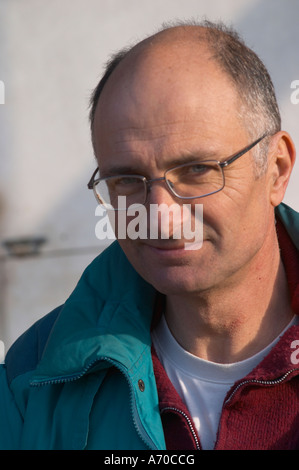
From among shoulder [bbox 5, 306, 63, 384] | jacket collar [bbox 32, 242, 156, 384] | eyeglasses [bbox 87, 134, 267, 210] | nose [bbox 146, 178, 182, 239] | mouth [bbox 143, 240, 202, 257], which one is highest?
eyeglasses [bbox 87, 134, 267, 210]

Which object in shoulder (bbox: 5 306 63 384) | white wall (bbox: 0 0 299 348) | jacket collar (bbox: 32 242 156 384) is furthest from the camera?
white wall (bbox: 0 0 299 348)

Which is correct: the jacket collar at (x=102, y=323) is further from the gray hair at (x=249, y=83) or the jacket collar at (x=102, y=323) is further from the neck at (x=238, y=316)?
the gray hair at (x=249, y=83)

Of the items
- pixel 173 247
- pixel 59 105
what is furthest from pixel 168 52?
pixel 59 105

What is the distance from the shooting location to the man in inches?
59.1

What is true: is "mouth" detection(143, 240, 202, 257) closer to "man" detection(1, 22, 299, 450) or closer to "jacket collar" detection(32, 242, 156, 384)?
"man" detection(1, 22, 299, 450)

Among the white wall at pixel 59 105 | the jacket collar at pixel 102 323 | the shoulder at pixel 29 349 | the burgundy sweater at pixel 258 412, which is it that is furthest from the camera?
the white wall at pixel 59 105

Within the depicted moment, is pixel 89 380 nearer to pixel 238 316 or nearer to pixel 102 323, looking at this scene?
pixel 102 323

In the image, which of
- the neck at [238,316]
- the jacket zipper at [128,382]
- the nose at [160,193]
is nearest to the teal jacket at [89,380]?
the jacket zipper at [128,382]

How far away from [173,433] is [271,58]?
1913mm

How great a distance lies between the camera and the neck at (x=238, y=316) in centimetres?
163

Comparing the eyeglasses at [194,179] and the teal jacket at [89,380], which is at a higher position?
the eyeglasses at [194,179]

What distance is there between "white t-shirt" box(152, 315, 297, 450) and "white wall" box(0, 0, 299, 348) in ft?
4.83

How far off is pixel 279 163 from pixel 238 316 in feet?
1.24

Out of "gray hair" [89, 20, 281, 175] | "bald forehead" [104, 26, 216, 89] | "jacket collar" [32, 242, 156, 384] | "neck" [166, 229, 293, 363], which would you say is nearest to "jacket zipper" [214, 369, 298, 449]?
"neck" [166, 229, 293, 363]
